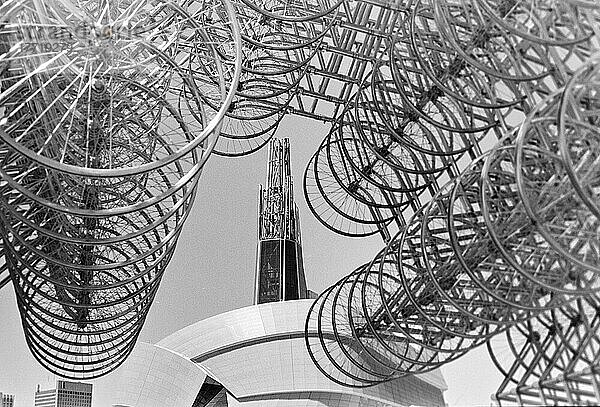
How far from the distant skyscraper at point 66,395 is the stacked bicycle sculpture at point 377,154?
370 centimetres

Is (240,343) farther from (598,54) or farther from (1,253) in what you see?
(598,54)

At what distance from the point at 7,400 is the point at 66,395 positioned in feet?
4.41

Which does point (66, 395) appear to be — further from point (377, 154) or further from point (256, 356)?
point (377, 154)

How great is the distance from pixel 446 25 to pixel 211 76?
3.46 m

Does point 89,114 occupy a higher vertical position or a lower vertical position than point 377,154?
lower

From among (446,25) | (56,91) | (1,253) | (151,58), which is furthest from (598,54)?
(1,253)

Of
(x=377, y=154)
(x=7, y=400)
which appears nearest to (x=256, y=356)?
(x=7, y=400)

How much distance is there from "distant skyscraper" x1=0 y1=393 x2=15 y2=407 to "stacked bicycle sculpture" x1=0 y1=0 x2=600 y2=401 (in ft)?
11.0

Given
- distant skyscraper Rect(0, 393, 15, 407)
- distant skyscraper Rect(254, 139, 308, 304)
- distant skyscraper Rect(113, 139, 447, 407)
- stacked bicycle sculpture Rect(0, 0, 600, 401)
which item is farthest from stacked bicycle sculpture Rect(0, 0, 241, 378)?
distant skyscraper Rect(254, 139, 308, 304)

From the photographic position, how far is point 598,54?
516cm

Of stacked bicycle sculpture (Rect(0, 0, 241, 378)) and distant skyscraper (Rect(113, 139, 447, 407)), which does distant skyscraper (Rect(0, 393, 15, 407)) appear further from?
stacked bicycle sculpture (Rect(0, 0, 241, 378))

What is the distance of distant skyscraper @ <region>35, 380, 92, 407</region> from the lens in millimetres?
14698

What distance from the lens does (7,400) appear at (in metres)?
14.1

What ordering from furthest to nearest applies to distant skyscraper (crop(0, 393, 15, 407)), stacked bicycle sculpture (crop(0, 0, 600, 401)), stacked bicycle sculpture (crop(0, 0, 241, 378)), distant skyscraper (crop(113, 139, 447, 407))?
distant skyscraper (crop(113, 139, 447, 407))
distant skyscraper (crop(0, 393, 15, 407))
stacked bicycle sculpture (crop(0, 0, 600, 401))
stacked bicycle sculpture (crop(0, 0, 241, 378))
